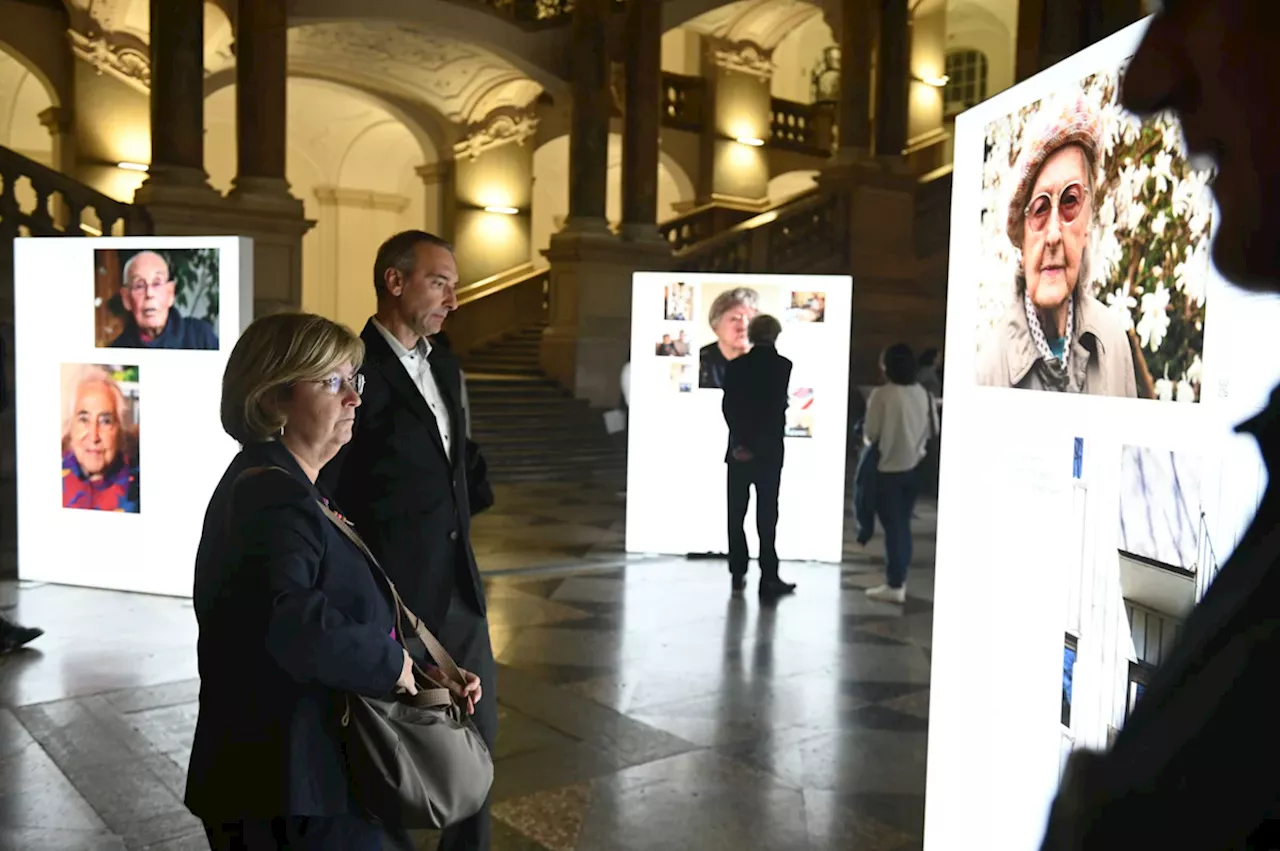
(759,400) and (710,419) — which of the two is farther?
(710,419)

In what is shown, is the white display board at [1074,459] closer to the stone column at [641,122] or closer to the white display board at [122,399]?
the white display board at [122,399]

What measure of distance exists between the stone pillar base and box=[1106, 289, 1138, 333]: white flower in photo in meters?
14.0

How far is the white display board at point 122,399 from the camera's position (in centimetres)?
658

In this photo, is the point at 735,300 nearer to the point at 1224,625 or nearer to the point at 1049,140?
the point at 1049,140

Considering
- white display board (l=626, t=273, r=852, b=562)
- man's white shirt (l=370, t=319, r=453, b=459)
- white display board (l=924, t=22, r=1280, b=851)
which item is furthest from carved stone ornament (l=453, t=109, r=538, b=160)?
white display board (l=924, t=22, r=1280, b=851)

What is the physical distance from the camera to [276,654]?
1867mm

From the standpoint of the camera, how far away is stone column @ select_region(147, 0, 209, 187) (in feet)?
40.2

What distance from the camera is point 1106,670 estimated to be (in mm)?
1784

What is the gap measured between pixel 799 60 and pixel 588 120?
1181 cm

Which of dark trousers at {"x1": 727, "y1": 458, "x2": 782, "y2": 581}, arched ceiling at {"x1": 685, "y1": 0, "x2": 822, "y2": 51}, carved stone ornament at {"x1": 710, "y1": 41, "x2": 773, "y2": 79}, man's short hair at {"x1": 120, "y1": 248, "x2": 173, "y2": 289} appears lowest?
dark trousers at {"x1": 727, "y1": 458, "x2": 782, "y2": 581}

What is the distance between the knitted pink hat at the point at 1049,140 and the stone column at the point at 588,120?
1436 centimetres

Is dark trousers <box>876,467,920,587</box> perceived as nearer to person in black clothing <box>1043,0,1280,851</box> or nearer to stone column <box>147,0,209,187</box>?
person in black clothing <box>1043,0,1280,851</box>

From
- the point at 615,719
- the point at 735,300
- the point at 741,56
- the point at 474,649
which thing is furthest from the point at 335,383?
the point at 741,56

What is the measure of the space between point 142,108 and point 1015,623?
16.4m
